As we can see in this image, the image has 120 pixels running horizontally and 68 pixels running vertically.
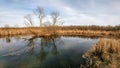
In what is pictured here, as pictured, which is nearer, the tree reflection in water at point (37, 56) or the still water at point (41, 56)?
the still water at point (41, 56)

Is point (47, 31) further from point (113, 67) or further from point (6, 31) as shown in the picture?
point (113, 67)

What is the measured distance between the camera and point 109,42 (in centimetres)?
1051

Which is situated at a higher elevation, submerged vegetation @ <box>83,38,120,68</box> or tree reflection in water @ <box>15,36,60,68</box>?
submerged vegetation @ <box>83,38,120,68</box>

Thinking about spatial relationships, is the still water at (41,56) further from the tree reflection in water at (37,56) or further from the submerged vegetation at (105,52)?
the submerged vegetation at (105,52)

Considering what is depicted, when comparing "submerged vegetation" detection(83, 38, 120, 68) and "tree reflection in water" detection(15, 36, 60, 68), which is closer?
"submerged vegetation" detection(83, 38, 120, 68)

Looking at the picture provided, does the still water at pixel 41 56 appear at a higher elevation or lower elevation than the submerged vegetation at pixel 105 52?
lower

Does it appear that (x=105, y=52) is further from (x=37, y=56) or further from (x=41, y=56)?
(x=37, y=56)

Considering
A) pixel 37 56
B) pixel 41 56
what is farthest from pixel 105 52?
pixel 37 56

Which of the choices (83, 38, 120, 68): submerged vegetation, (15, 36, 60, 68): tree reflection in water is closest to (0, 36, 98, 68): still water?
(15, 36, 60, 68): tree reflection in water

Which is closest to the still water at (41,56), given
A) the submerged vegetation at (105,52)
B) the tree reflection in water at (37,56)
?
the tree reflection in water at (37,56)

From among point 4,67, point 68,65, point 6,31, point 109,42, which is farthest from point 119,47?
point 6,31

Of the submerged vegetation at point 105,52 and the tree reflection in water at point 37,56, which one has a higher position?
the submerged vegetation at point 105,52

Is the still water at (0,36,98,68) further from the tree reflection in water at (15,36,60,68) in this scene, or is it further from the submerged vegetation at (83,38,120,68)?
the submerged vegetation at (83,38,120,68)

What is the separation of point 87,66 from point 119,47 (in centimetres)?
309
